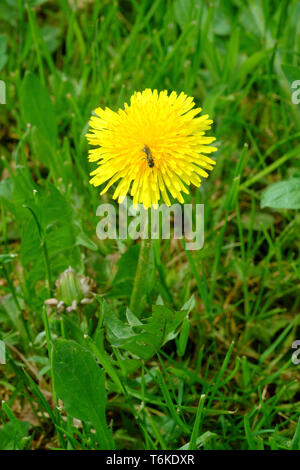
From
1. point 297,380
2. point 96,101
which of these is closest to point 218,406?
point 297,380

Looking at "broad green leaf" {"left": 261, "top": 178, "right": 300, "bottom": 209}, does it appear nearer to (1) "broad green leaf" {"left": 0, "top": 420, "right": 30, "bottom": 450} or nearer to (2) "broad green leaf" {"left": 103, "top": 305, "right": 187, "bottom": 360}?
(2) "broad green leaf" {"left": 103, "top": 305, "right": 187, "bottom": 360}

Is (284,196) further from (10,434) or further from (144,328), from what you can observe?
(10,434)

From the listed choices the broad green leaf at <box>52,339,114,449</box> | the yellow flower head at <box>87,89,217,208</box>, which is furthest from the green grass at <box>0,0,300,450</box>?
the yellow flower head at <box>87,89,217,208</box>

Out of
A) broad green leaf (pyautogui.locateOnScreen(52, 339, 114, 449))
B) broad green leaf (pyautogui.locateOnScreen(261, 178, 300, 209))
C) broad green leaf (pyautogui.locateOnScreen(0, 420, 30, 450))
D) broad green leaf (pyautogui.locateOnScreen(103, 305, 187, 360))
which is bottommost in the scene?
broad green leaf (pyautogui.locateOnScreen(0, 420, 30, 450))

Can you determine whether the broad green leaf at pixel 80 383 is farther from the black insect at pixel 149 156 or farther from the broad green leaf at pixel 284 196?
the broad green leaf at pixel 284 196

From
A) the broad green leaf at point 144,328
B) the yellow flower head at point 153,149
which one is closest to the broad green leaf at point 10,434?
the broad green leaf at point 144,328

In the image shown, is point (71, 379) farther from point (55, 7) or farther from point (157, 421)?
point (55, 7)
